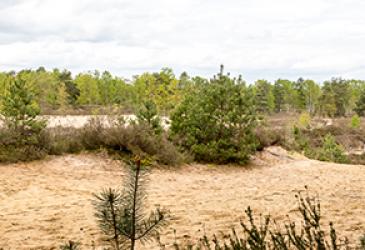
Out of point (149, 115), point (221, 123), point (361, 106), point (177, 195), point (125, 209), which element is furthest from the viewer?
point (361, 106)

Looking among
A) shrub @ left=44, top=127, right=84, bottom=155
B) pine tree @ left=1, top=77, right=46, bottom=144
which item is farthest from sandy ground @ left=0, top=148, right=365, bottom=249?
pine tree @ left=1, top=77, right=46, bottom=144

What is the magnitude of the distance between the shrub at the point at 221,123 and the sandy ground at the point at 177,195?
25.9 inches

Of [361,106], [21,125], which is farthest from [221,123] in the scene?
[361,106]

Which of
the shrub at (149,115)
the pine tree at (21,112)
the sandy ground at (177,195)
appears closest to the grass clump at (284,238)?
the sandy ground at (177,195)

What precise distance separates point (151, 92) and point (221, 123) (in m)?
34.5

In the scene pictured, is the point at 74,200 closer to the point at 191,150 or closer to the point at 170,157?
the point at 170,157

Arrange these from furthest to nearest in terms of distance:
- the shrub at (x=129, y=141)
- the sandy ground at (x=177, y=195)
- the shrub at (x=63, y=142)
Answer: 1. the shrub at (x=129, y=141)
2. the shrub at (x=63, y=142)
3. the sandy ground at (x=177, y=195)

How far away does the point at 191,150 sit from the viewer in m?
15.5

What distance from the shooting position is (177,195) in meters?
10.1

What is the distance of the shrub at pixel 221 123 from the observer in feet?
51.4

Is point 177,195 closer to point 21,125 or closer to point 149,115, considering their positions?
point 21,125

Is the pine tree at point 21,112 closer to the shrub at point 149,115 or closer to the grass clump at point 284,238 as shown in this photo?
the shrub at point 149,115

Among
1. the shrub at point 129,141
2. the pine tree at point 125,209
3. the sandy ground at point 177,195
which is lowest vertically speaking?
the sandy ground at point 177,195

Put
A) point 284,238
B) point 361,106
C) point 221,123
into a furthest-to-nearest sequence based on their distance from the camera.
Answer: point 361,106 → point 221,123 → point 284,238
